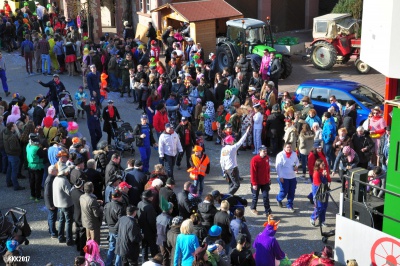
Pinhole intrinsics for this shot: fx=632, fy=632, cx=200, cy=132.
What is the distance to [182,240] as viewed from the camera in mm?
9977

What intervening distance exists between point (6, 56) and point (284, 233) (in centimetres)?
1896

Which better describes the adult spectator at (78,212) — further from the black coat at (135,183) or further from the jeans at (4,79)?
the jeans at (4,79)

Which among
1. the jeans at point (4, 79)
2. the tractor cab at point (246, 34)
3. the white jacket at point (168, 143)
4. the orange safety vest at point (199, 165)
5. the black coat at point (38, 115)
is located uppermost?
the tractor cab at point (246, 34)

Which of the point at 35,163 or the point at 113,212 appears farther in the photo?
the point at 35,163

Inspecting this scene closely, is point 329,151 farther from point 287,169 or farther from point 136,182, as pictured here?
Result: point 136,182

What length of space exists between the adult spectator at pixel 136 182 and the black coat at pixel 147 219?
1181mm

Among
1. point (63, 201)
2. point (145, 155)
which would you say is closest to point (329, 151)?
point (145, 155)

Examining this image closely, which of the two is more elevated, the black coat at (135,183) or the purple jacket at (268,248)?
the black coat at (135,183)

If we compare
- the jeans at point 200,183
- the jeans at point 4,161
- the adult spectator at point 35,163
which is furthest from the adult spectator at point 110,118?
the jeans at point 200,183

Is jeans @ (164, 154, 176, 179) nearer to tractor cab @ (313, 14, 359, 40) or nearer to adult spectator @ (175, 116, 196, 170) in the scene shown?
adult spectator @ (175, 116, 196, 170)

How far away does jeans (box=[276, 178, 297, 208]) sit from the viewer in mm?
13336

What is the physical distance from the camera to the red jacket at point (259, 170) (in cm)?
1295

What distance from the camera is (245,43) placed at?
23188 mm

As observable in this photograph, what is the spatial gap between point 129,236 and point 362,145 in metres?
6.54
